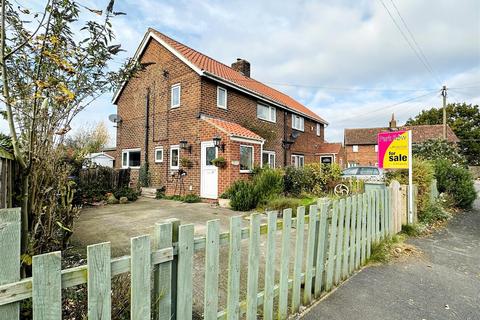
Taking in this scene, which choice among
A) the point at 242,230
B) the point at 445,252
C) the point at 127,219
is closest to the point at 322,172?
the point at 445,252

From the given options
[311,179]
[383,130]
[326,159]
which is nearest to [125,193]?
[311,179]

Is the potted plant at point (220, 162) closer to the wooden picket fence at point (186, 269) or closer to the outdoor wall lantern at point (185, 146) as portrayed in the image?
the outdoor wall lantern at point (185, 146)

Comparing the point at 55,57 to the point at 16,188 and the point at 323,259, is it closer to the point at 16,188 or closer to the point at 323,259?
the point at 16,188

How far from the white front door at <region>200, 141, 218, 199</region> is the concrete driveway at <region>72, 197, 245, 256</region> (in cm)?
170

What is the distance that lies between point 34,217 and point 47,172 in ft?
1.47

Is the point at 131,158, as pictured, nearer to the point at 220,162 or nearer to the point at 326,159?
the point at 220,162

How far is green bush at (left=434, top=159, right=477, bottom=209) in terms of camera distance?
9.61 metres

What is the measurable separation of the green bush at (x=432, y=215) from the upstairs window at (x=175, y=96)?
10.5 m

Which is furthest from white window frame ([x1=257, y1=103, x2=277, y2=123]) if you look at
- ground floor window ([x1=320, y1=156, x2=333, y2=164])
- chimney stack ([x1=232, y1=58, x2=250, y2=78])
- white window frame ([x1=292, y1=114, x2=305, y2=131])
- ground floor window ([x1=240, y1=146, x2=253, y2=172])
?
ground floor window ([x1=320, y1=156, x2=333, y2=164])

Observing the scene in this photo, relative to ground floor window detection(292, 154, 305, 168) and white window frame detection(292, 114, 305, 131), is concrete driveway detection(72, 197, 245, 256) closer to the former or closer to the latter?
ground floor window detection(292, 154, 305, 168)

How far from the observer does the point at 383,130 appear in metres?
40.0

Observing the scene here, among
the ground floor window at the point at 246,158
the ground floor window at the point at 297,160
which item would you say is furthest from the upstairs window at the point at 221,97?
the ground floor window at the point at 297,160

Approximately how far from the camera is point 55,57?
6.71ft

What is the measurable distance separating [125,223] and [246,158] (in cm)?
591
